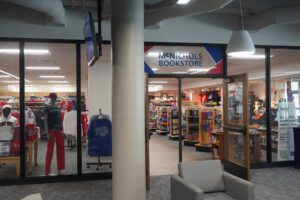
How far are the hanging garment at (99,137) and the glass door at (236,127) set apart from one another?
2.67 m

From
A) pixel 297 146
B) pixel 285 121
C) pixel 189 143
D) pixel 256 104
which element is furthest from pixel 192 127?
pixel 297 146

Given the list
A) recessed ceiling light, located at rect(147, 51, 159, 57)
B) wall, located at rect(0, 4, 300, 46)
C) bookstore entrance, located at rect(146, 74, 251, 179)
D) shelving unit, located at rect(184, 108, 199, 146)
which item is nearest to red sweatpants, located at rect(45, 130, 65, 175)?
bookstore entrance, located at rect(146, 74, 251, 179)

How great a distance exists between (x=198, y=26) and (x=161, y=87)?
1378cm

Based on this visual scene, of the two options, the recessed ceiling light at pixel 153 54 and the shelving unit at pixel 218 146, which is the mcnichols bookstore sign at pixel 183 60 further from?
the shelving unit at pixel 218 146

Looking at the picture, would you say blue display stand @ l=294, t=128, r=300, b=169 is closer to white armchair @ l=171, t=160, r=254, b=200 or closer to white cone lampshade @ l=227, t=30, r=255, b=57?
white cone lampshade @ l=227, t=30, r=255, b=57

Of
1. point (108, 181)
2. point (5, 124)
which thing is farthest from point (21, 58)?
point (108, 181)

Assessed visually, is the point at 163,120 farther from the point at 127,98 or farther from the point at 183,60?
the point at 127,98

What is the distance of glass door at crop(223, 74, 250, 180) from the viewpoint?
563 centimetres

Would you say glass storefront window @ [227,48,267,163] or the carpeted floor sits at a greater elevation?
glass storefront window @ [227,48,267,163]

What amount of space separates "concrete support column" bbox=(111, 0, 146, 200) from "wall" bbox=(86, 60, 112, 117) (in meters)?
4.92

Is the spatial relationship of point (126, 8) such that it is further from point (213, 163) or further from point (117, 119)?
point (213, 163)

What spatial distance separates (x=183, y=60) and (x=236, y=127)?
1.84m

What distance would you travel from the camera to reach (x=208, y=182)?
3797 mm

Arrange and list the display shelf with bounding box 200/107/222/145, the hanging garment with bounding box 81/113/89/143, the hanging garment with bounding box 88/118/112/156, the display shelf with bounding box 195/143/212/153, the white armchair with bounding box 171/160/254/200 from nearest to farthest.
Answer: the white armchair with bounding box 171/160/254/200
the hanging garment with bounding box 88/118/112/156
the hanging garment with bounding box 81/113/89/143
the display shelf with bounding box 195/143/212/153
the display shelf with bounding box 200/107/222/145
